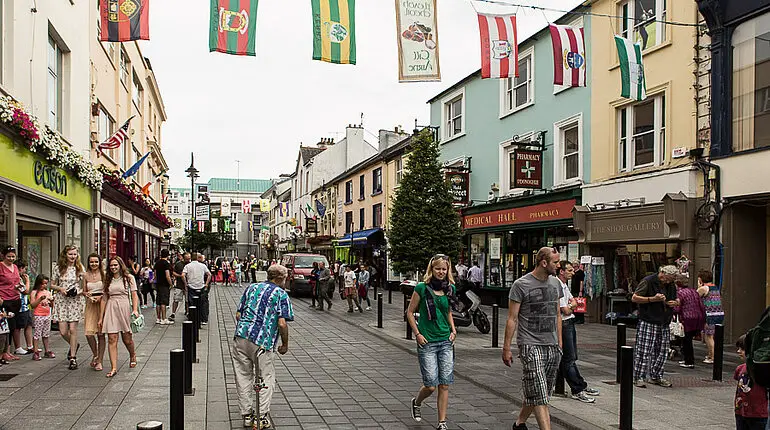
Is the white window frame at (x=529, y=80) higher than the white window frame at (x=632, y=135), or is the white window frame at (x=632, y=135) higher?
the white window frame at (x=529, y=80)

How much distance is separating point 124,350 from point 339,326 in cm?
640

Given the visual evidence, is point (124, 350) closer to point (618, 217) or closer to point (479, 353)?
point (479, 353)

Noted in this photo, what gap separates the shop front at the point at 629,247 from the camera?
14539 mm

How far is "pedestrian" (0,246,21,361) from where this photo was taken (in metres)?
9.90

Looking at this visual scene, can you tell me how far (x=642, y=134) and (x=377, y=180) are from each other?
23.4m

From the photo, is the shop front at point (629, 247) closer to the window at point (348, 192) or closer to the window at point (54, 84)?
the window at point (54, 84)

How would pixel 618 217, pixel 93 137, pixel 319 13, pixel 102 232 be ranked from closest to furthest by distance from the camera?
pixel 319 13, pixel 618 217, pixel 93 137, pixel 102 232

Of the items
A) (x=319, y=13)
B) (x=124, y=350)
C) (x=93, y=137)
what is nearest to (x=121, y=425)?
(x=124, y=350)

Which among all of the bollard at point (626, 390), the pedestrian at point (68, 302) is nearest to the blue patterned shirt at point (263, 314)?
the bollard at point (626, 390)

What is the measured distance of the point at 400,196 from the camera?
64.3 feet

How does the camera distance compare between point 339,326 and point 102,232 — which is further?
point 102,232

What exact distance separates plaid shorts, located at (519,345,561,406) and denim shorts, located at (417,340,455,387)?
805 mm

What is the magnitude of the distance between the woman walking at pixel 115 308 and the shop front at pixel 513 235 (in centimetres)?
1312

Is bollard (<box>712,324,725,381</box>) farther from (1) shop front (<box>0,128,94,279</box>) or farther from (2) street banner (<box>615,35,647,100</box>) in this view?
(1) shop front (<box>0,128,94,279</box>)
